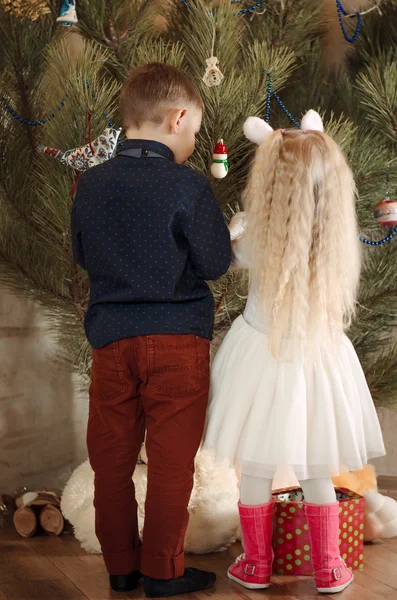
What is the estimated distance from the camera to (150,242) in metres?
1.55

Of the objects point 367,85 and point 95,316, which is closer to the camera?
point 95,316

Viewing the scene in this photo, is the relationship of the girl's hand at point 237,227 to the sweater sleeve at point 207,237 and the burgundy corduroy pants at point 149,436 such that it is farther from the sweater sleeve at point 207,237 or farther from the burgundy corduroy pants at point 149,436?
the burgundy corduroy pants at point 149,436

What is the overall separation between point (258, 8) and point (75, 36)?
0.54 metres

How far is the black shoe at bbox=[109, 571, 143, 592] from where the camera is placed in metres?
1.67

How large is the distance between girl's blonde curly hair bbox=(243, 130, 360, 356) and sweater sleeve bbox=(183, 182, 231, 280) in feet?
0.25

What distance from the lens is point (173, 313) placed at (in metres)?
1.57

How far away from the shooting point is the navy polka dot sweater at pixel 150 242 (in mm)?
1546

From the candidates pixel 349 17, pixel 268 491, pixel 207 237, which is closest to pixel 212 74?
pixel 207 237

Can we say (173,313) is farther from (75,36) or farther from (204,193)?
(75,36)

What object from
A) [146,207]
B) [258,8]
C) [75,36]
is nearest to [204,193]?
[146,207]

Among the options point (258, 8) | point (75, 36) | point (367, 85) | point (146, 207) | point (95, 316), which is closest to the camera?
point (146, 207)

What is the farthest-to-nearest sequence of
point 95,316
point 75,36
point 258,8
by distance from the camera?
point 75,36, point 258,8, point 95,316

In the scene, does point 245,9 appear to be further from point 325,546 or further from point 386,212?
point 325,546

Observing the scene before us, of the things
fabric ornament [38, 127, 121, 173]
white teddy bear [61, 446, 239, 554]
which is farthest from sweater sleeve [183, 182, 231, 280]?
white teddy bear [61, 446, 239, 554]
